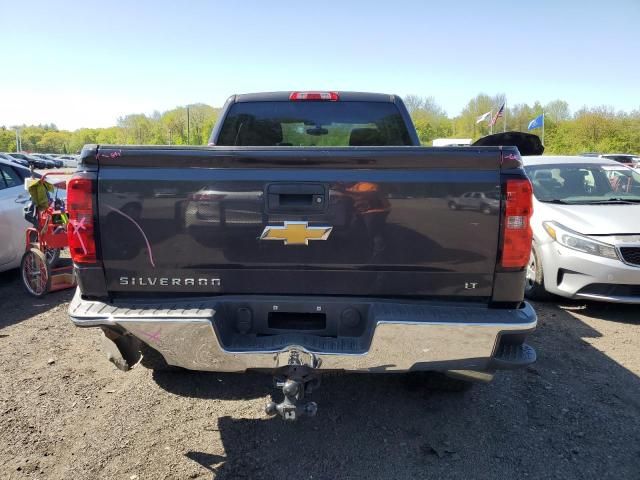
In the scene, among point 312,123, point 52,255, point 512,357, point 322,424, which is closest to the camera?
point 512,357

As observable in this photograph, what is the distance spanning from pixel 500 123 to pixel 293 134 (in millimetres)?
58148

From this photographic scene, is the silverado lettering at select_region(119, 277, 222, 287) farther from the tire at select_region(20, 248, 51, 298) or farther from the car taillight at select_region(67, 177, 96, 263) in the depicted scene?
the tire at select_region(20, 248, 51, 298)

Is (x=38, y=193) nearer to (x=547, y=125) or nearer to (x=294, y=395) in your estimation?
(x=294, y=395)

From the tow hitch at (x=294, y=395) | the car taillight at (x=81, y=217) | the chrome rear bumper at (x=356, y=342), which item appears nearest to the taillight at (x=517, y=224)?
the chrome rear bumper at (x=356, y=342)

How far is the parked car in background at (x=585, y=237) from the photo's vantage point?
16.7 ft

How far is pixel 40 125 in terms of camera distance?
132m

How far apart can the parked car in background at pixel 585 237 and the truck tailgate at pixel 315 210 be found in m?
3.31

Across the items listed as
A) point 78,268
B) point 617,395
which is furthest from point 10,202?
point 617,395

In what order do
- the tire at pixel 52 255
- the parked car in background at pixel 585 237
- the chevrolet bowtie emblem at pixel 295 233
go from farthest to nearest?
1. the tire at pixel 52 255
2. the parked car in background at pixel 585 237
3. the chevrolet bowtie emblem at pixel 295 233

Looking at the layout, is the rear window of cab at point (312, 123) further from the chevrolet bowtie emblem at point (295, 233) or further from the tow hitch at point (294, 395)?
the tow hitch at point (294, 395)

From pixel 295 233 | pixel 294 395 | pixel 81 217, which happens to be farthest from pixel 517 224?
pixel 81 217

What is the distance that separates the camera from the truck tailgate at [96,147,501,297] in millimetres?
2461

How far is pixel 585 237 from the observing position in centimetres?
523

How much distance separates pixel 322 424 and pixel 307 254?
1384 millimetres
